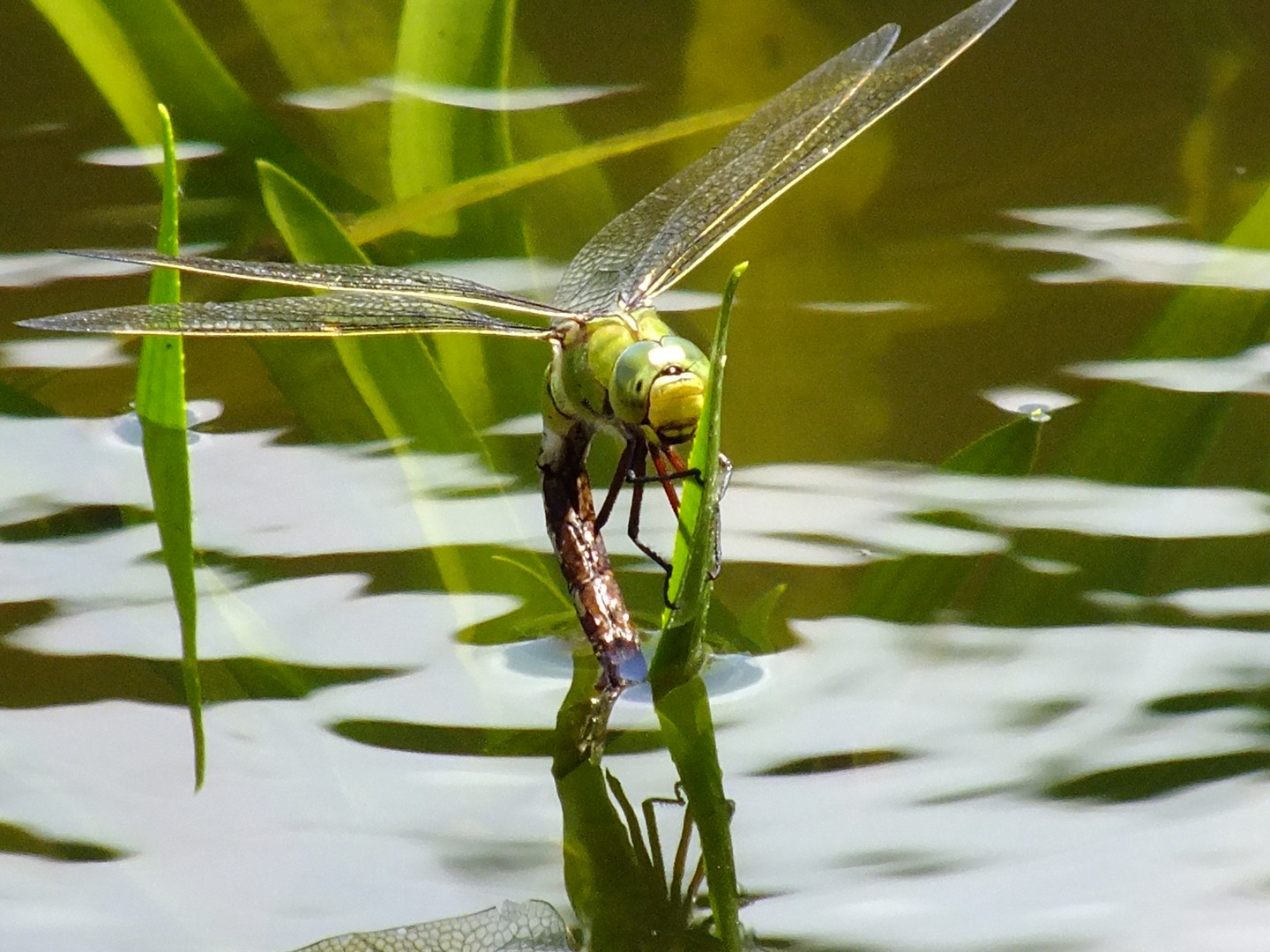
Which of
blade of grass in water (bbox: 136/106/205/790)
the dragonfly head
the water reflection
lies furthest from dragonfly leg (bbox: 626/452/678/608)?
the water reflection

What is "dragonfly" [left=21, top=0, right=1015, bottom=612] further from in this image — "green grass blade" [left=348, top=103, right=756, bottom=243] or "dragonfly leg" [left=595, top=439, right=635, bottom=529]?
"green grass blade" [left=348, top=103, right=756, bottom=243]

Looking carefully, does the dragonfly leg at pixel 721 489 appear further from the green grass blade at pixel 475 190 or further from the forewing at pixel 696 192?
the green grass blade at pixel 475 190

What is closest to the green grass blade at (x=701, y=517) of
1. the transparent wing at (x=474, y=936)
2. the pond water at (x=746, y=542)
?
the pond water at (x=746, y=542)

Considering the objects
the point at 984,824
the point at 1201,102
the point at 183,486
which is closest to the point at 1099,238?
the point at 1201,102

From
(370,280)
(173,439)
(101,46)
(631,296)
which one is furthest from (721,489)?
(101,46)

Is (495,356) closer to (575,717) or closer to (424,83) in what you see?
(424,83)

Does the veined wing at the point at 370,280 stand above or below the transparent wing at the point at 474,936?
above

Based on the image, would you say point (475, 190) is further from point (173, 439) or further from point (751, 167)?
point (173, 439)
